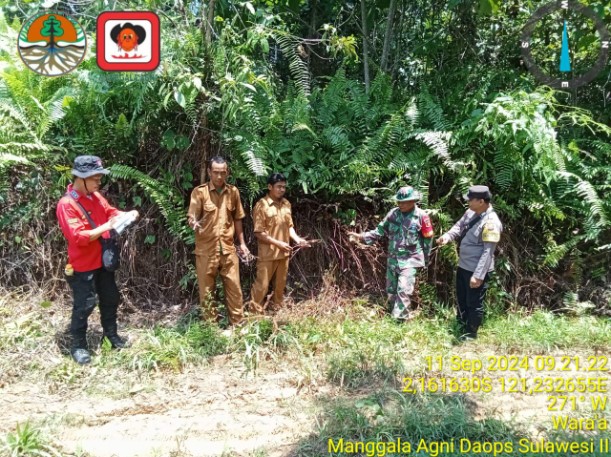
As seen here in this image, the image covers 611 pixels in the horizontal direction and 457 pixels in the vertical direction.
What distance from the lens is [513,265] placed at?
589cm

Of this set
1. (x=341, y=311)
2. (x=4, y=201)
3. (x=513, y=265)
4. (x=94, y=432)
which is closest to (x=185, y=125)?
(x=4, y=201)

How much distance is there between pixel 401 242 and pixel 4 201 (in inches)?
186

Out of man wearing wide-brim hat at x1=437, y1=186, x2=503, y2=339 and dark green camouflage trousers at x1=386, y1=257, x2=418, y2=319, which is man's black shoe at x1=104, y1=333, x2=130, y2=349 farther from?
man wearing wide-brim hat at x1=437, y1=186, x2=503, y2=339

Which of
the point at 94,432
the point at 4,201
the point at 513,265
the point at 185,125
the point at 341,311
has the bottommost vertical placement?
the point at 94,432

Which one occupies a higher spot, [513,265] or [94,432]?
[513,265]

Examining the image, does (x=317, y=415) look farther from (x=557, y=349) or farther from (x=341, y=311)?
(x=557, y=349)

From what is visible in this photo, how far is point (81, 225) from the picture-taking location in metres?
4.39

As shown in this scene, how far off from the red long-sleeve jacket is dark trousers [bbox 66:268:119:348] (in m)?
0.11

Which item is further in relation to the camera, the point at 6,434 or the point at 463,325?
the point at 463,325

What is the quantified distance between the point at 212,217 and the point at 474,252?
2685 mm

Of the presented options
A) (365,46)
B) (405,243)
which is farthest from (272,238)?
(365,46)

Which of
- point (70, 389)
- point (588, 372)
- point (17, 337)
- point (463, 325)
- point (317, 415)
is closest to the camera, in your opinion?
point (317, 415)

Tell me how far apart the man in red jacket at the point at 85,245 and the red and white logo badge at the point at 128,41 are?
1338mm
